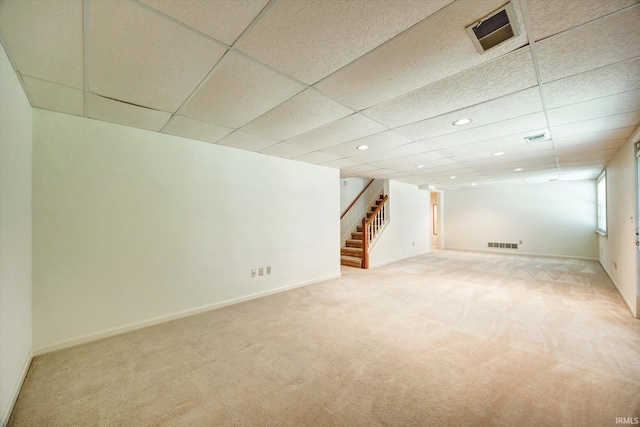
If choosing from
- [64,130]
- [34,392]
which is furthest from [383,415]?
[64,130]

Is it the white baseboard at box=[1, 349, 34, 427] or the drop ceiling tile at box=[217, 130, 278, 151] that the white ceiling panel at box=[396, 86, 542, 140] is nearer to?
the drop ceiling tile at box=[217, 130, 278, 151]

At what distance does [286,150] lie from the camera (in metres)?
4.00

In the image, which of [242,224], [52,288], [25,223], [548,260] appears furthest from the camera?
[548,260]

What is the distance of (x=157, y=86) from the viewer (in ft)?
6.72

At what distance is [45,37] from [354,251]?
6.59m

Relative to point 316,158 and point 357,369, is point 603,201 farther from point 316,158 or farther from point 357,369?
point 357,369

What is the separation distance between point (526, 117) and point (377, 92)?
6.06 ft

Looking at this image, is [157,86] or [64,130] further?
[64,130]

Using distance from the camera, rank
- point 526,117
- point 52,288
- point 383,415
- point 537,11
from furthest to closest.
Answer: point 526,117 → point 52,288 → point 383,415 → point 537,11

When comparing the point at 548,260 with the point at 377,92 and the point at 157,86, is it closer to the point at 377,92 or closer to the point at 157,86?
the point at 377,92

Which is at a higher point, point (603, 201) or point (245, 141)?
point (245, 141)

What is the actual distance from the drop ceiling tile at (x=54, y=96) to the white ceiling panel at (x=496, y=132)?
153 inches

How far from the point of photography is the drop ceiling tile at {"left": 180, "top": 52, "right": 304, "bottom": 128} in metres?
1.83

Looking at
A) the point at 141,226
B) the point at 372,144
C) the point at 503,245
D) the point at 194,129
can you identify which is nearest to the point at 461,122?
the point at 372,144
